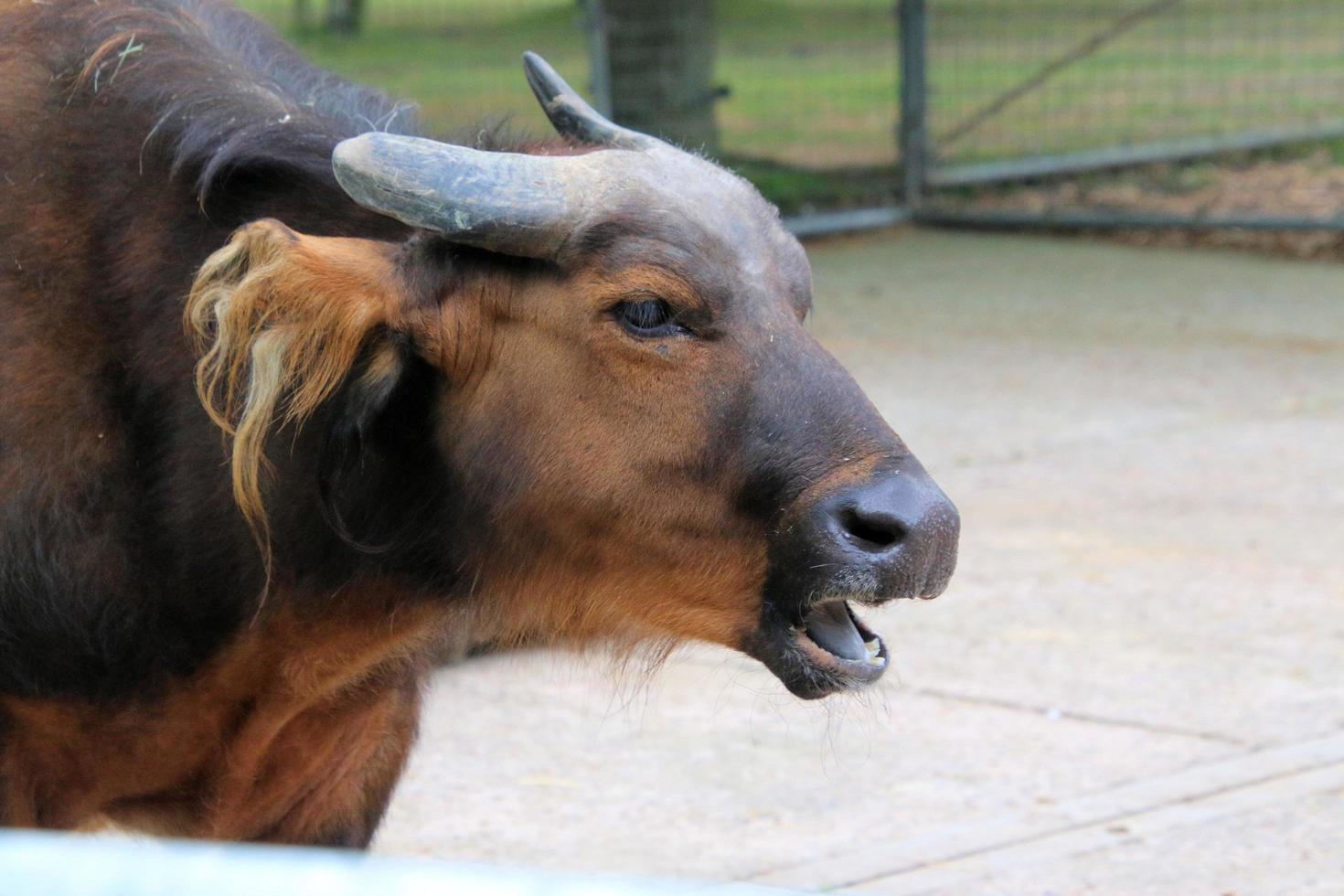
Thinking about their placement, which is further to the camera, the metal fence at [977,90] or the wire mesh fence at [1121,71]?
the wire mesh fence at [1121,71]

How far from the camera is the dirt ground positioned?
13.9 feet

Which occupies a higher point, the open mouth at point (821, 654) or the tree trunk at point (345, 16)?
the open mouth at point (821, 654)

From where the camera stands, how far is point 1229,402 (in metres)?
8.57

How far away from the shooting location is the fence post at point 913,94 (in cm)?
1321

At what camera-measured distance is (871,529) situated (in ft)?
9.88

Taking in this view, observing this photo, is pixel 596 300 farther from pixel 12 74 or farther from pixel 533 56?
pixel 12 74

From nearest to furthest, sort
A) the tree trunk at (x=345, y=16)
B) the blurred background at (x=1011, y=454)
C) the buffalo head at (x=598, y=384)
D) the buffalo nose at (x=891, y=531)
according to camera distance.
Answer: the buffalo nose at (x=891, y=531) < the buffalo head at (x=598, y=384) < the blurred background at (x=1011, y=454) < the tree trunk at (x=345, y=16)

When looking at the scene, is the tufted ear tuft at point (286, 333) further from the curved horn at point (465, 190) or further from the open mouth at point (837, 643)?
the open mouth at point (837, 643)

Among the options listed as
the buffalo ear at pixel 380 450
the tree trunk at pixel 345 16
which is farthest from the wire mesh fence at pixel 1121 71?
the buffalo ear at pixel 380 450

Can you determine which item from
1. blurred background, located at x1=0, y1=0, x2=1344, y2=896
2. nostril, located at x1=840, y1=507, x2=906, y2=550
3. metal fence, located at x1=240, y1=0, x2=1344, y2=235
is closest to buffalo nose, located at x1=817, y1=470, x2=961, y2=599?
nostril, located at x1=840, y1=507, x2=906, y2=550

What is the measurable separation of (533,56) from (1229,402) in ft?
17.8

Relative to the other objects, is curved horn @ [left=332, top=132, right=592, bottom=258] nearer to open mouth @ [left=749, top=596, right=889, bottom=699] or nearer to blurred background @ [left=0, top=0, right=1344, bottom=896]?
blurred background @ [left=0, top=0, right=1344, bottom=896]

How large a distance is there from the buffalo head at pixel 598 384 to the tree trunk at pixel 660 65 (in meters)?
8.86

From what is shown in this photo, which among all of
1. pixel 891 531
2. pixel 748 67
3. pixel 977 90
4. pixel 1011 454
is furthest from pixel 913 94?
pixel 891 531
